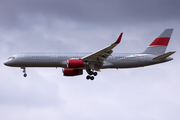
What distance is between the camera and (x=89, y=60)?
198ft

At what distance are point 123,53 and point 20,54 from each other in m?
17.5

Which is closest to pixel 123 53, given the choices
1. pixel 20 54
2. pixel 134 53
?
pixel 134 53

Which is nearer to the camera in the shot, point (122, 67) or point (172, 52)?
point (172, 52)

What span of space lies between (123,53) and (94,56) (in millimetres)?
6527

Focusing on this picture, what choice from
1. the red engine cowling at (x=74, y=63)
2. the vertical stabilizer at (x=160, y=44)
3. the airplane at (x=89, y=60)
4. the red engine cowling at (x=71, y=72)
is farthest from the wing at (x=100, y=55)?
the vertical stabilizer at (x=160, y=44)

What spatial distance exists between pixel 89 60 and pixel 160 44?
1413cm

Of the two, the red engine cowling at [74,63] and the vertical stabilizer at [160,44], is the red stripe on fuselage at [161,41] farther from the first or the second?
the red engine cowling at [74,63]

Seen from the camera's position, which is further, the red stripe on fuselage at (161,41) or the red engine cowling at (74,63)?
the red stripe on fuselage at (161,41)

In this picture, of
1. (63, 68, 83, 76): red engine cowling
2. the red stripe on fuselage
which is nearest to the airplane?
(63, 68, 83, 76): red engine cowling

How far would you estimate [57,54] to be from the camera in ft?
201

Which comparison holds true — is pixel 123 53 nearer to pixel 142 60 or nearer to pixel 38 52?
pixel 142 60

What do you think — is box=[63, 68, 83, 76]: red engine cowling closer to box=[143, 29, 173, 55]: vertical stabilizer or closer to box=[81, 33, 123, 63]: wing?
box=[81, 33, 123, 63]: wing

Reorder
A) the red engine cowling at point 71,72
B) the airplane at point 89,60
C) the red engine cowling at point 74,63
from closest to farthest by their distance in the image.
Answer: the red engine cowling at point 74,63
the airplane at point 89,60
the red engine cowling at point 71,72

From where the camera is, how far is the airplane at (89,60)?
5972 cm
